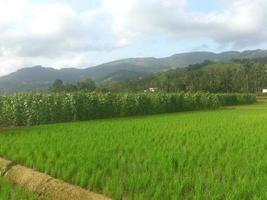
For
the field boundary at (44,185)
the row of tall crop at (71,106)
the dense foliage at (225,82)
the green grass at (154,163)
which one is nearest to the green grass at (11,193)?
the field boundary at (44,185)

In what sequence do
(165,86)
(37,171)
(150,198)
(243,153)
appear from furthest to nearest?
(165,86)
(243,153)
(37,171)
(150,198)

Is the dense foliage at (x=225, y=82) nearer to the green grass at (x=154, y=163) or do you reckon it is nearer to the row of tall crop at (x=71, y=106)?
the row of tall crop at (x=71, y=106)

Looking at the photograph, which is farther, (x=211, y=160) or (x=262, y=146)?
(x=262, y=146)

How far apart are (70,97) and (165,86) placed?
8824 cm

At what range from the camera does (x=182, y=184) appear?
21.5 ft

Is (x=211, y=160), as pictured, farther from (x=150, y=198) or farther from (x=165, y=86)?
(x=165, y=86)

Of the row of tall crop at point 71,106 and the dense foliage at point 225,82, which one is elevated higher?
the row of tall crop at point 71,106

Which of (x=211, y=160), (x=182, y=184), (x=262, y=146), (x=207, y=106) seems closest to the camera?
(x=182, y=184)

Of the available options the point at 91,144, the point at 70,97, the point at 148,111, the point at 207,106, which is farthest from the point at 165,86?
the point at 91,144

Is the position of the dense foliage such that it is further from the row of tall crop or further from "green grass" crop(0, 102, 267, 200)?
"green grass" crop(0, 102, 267, 200)

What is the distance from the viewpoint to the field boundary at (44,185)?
653 centimetres

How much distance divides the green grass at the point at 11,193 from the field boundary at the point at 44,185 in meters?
0.28

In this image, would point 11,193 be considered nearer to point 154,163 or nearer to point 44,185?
point 44,185

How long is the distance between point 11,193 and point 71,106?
867 inches
